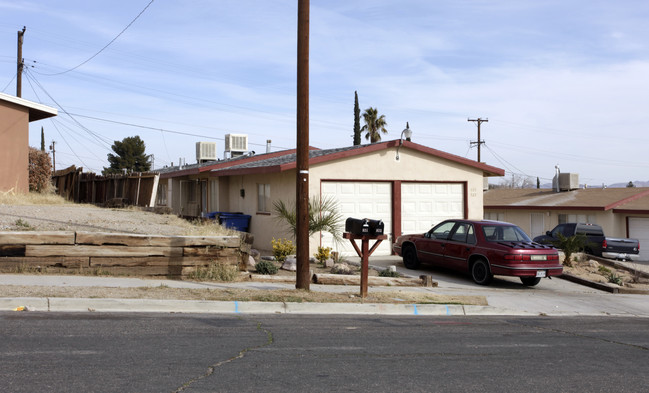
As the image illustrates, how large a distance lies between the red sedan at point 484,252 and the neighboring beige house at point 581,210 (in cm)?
1821

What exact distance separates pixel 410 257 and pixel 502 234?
2.93 metres

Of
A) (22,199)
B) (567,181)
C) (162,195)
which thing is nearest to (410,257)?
(22,199)

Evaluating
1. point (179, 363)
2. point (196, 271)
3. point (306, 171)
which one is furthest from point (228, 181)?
point (179, 363)

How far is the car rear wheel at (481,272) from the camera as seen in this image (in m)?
14.5

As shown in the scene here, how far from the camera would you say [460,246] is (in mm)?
15289

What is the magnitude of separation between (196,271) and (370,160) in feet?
28.1

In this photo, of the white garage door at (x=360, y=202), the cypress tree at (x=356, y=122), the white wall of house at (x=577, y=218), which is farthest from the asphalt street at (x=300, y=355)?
the cypress tree at (x=356, y=122)

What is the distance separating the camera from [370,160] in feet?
63.0

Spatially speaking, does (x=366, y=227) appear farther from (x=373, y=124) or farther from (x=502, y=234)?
(x=373, y=124)

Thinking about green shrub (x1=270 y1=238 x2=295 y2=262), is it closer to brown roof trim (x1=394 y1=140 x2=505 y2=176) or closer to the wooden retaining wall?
the wooden retaining wall

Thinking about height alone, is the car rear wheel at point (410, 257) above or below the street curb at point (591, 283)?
above

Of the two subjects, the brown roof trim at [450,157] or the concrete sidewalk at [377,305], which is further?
the brown roof trim at [450,157]

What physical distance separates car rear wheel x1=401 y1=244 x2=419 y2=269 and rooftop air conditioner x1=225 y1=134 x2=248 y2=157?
17003mm

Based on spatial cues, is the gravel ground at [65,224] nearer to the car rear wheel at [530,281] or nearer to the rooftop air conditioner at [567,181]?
the car rear wheel at [530,281]
